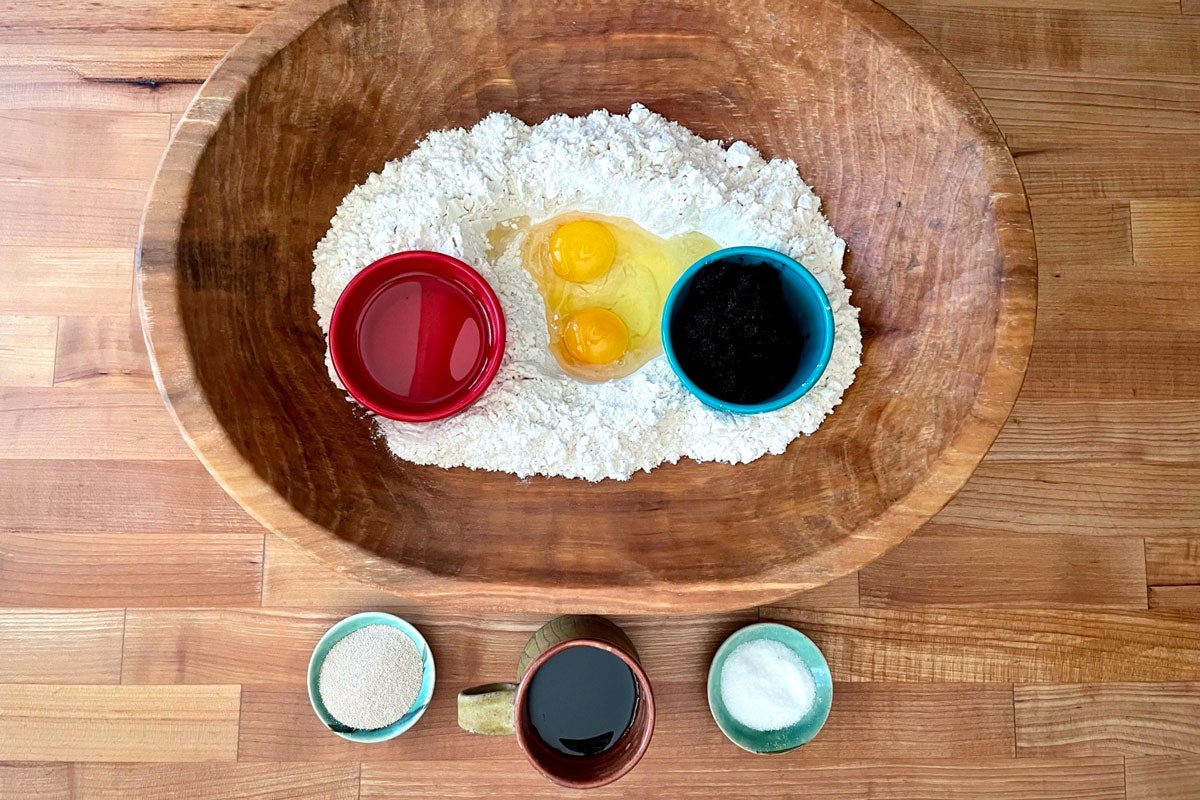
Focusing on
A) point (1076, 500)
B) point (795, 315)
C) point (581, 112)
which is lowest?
point (1076, 500)

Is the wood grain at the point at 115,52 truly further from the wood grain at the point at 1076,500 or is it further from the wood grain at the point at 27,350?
the wood grain at the point at 1076,500

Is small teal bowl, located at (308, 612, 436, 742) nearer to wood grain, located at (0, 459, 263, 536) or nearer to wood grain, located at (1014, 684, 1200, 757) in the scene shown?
wood grain, located at (0, 459, 263, 536)

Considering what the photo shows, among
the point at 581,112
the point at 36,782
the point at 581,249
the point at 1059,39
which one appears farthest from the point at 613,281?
the point at 36,782

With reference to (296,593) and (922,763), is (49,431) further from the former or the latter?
(922,763)

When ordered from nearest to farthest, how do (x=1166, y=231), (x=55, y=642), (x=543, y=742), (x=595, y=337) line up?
(x=543, y=742) → (x=595, y=337) → (x=55, y=642) → (x=1166, y=231)

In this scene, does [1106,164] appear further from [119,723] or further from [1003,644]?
[119,723]

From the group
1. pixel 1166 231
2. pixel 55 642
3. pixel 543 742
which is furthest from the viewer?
pixel 1166 231

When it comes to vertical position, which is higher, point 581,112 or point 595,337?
point 581,112
